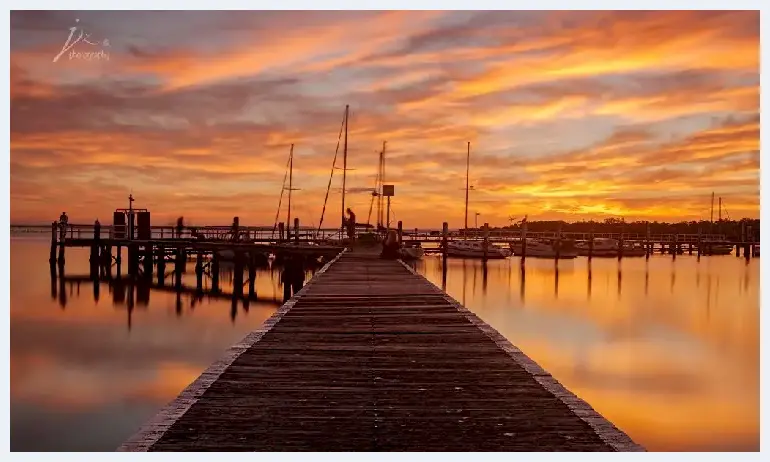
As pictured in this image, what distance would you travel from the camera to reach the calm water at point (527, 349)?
35.9 feet

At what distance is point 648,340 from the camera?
18000 millimetres

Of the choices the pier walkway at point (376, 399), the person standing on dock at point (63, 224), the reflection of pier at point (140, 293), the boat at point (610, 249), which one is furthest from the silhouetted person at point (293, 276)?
the boat at point (610, 249)

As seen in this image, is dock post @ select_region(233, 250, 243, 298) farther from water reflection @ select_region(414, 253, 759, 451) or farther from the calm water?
water reflection @ select_region(414, 253, 759, 451)

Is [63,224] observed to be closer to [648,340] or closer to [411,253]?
[411,253]

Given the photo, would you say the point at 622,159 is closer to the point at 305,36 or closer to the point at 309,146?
the point at 305,36

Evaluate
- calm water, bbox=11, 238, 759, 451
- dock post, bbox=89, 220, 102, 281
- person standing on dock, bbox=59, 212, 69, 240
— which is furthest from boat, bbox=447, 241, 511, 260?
person standing on dock, bbox=59, 212, 69, 240

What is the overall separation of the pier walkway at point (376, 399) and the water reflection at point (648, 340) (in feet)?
14.4

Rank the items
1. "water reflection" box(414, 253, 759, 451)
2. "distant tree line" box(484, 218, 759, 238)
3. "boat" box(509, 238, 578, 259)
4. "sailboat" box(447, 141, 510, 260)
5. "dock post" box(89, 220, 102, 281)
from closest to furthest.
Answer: "water reflection" box(414, 253, 759, 451) < "dock post" box(89, 220, 102, 281) < "sailboat" box(447, 141, 510, 260) < "boat" box(509, 238, 578, 259) < "distant tree line" box(484, 218, 759, 238)

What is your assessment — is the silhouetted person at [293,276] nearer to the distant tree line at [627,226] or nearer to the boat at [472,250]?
the boat at [472,250]

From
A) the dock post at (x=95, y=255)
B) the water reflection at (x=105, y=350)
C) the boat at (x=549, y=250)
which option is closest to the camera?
the water reflection at (x=105, y=350)

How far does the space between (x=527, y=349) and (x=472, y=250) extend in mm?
28518

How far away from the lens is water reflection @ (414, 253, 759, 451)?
11133 millimetres

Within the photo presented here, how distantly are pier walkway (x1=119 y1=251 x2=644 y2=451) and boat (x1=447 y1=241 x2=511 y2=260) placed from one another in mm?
35881

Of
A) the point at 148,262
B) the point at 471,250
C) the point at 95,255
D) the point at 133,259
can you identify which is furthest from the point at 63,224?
the point at 471,250
